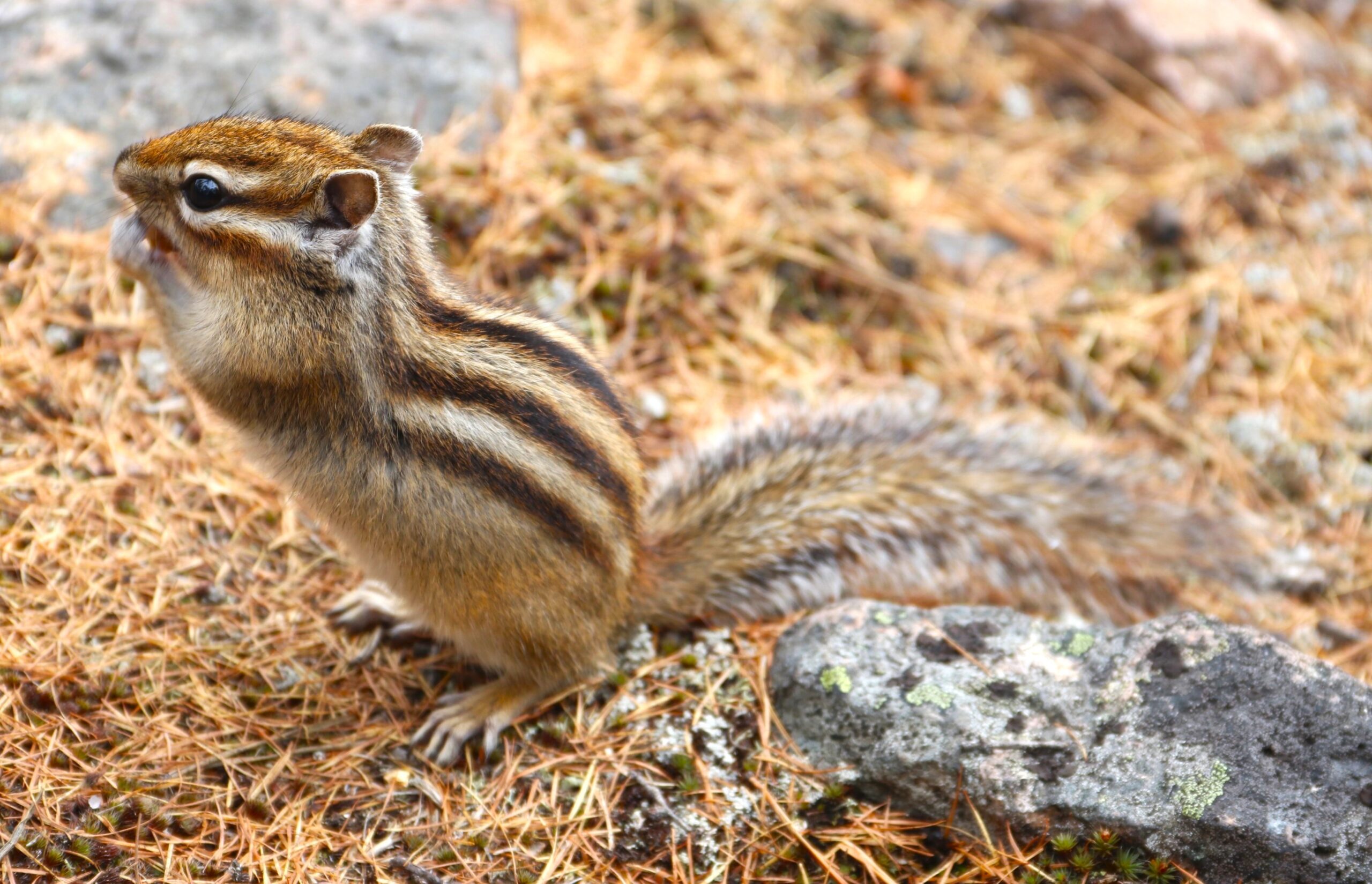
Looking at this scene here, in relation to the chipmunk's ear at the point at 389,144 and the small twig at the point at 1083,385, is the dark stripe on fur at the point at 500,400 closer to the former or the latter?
the chipmunk's ear at the point at 389,144

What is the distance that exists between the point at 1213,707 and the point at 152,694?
2.50 metres

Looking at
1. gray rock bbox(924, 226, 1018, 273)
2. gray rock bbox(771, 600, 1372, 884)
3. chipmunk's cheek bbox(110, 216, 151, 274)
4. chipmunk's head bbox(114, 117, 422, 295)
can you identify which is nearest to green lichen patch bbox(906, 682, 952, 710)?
gray rock bbox(771, 600, 1372, 884)

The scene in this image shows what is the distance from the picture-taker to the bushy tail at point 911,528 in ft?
10.1

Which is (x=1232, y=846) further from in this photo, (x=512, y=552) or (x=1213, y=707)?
(x=512, y=552)

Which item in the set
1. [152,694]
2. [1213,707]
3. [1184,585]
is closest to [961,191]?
[1184,585]

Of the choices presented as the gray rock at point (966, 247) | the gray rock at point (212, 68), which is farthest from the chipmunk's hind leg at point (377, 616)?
the gray rock at point (966, 247)

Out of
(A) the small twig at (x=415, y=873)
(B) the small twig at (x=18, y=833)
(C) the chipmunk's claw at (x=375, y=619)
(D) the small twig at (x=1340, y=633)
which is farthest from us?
(D) the small twig at (x=1340, y=633)

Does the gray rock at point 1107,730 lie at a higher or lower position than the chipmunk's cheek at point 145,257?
lower

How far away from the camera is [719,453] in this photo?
3.30 m

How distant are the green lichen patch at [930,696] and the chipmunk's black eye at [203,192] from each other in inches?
79.1

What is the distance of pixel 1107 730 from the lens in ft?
8.27

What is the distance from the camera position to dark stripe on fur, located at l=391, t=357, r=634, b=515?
8.61 feet

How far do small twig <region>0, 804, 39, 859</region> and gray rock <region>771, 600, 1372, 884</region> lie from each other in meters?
1.70

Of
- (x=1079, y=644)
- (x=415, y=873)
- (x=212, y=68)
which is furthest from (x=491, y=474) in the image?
(x=212, y=68)
